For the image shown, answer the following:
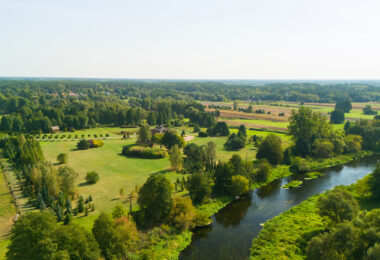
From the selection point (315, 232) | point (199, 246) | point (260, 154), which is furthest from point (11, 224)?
point (260, 154)

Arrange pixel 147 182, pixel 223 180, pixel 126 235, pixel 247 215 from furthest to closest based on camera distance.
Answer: pixel 223 180
pixel 247 215
pixel 147 182
pixel 126 235

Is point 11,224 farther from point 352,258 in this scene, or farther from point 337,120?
point 337,120

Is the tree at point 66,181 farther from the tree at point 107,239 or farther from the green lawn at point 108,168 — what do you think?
the tree at point 107,239

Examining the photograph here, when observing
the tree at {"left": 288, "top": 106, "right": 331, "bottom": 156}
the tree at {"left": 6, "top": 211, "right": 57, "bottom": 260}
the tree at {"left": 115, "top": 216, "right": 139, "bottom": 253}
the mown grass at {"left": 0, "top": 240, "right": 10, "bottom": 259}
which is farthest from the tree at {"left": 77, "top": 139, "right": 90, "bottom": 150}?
the tree at {"left": 288, "top": 106, "right": 331, "bottom": 156}

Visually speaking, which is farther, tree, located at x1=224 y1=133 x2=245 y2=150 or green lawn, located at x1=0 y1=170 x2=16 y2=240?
tree, located at x1=224 y1=133 x2=245 y2=150

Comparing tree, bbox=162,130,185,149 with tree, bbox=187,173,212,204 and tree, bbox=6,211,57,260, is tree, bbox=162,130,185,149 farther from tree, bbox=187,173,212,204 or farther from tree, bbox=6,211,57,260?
tree, bbox=6,211,57,260

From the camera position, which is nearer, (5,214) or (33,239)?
(33,239)

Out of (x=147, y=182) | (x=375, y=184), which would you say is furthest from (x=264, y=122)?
(x=147, y=182)

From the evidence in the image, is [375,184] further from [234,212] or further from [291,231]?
[234,212]
